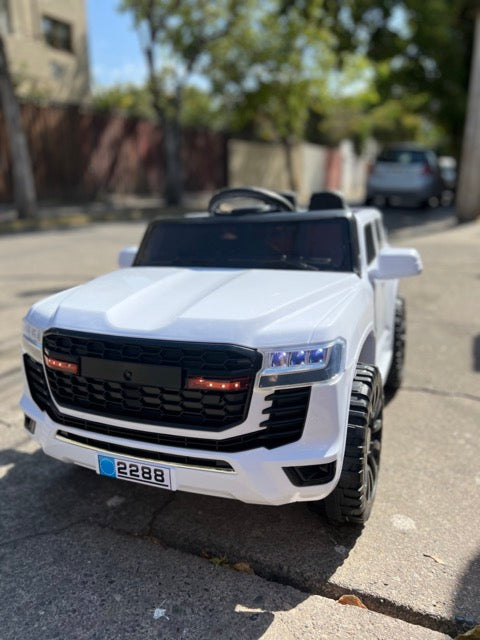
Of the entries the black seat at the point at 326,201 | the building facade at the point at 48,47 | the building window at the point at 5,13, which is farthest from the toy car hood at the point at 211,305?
the building window at the point at 5,13

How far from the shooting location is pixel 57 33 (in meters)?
24.5

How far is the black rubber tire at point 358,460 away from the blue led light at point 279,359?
0.48 metres

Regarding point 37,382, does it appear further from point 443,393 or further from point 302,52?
point 302,52

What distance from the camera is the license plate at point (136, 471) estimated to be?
2.60m

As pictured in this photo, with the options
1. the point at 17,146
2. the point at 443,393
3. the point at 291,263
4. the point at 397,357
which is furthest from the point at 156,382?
the point at 17,146

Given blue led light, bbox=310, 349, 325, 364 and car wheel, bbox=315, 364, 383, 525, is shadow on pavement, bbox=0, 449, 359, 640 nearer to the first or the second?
car wheel, bbox=315, 364, 383, 525

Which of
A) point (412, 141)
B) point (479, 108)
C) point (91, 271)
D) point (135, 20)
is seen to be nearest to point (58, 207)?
point (135, 20)

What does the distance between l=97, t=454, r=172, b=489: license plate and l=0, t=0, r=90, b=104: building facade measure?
67.9 feet

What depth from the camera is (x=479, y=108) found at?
14.0 m

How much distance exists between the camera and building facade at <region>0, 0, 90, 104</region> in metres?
21.8

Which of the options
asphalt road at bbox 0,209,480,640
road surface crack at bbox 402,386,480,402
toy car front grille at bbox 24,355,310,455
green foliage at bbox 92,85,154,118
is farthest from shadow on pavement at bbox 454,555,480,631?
green foliage at bbox 92,85,154,118

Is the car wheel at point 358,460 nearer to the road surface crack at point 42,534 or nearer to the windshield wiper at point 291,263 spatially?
the windshield wiper at point 291,263

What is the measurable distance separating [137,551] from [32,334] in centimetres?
121

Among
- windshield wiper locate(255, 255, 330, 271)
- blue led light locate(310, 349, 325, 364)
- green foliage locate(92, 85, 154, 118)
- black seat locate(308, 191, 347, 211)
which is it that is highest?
green foliage locate(92, 85, 154, 118)
